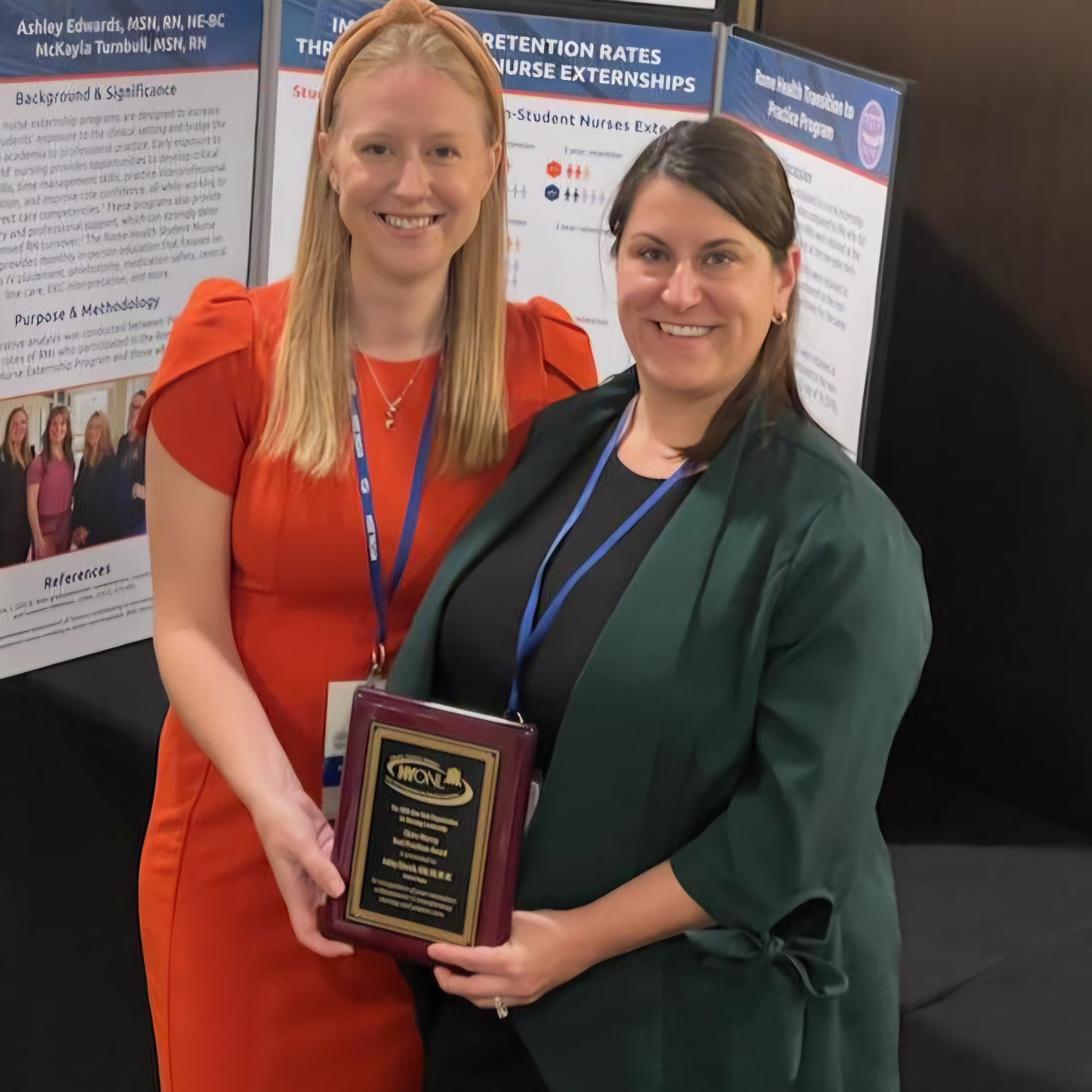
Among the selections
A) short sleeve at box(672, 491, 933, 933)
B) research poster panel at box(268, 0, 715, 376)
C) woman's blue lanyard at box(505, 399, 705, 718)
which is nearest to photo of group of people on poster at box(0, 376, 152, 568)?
research poster panel at box(268, 0, 715, 376)

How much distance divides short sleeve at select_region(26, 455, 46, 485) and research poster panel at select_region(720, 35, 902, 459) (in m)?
1.45

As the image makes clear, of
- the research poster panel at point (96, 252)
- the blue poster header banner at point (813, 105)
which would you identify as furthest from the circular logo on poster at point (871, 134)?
the research poster panel at point (96, 252)

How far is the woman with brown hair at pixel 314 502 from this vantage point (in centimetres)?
164

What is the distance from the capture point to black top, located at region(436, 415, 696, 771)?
1.48m

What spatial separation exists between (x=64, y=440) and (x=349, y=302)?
1265mm

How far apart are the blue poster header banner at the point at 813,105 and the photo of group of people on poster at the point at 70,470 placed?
132cm

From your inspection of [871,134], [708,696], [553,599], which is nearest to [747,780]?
[708,696]

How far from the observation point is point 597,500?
1.57 metres

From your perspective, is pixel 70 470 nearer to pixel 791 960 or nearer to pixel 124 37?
pixel 124 37

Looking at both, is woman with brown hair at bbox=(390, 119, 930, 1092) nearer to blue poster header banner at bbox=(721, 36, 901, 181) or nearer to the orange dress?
the orange dress

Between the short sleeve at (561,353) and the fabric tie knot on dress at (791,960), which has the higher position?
the short sleeve at (561,353)

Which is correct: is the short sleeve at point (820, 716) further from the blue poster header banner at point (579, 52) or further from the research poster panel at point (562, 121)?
the blue poster header banner at point (579, 52)

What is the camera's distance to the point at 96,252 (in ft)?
9.00

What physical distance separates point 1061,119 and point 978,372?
488mm
